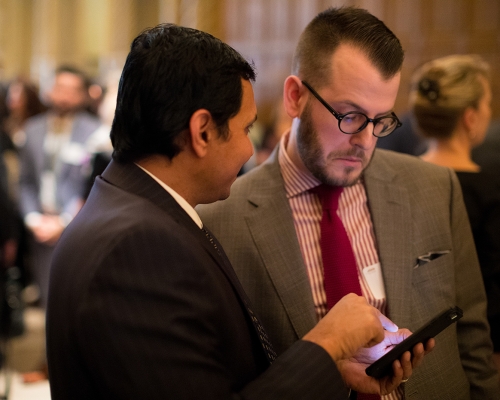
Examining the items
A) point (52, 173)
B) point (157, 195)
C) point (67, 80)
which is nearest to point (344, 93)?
point (157, 195)

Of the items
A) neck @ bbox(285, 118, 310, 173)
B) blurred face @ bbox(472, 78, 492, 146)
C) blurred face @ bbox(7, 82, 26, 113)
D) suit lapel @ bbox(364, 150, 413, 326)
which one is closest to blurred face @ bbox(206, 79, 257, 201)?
neck @ bbox(285, 118, 310, 173)

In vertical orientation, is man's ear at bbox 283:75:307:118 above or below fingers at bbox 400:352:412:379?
above

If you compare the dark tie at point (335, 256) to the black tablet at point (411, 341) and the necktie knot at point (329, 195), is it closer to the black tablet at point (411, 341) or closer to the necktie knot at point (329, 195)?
the necktie knot at point (329, 195)

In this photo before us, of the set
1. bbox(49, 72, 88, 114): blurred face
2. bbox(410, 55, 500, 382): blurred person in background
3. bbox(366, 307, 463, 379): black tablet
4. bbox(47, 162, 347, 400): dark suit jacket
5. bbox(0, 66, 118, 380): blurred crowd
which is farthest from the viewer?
bbox(49, 72, 88, 114): blurred face

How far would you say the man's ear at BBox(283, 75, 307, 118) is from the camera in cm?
194

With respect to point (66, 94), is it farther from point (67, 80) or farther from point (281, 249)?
point (281, 249)

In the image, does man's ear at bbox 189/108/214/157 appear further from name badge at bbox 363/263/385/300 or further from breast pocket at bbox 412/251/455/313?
breast pocket at bbox 412/251/455/313

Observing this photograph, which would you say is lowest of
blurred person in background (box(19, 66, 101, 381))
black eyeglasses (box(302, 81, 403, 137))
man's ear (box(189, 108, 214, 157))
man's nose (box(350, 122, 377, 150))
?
blurred person in background (box(19, 66, 101, 381))

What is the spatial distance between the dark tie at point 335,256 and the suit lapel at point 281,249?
0.07 metres

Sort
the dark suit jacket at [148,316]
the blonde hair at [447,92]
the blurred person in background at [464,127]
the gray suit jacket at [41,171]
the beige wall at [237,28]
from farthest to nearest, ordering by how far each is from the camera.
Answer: the beige wall at [237,28], the gray suit jacket at [41,171], the blonde hair at [447,92], the blurred person in background at [464,127], the dark suit jacket at [148,316]

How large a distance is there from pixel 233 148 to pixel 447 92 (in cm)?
148

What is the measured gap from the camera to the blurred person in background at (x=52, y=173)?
4906 mm

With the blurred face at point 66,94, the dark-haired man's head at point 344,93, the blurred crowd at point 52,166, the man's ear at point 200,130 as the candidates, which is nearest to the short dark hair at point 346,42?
the dark-haired man's head at point 344,93

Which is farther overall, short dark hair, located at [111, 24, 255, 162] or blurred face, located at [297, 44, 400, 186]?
blurred face, located at [297, 44, 400, 186]
